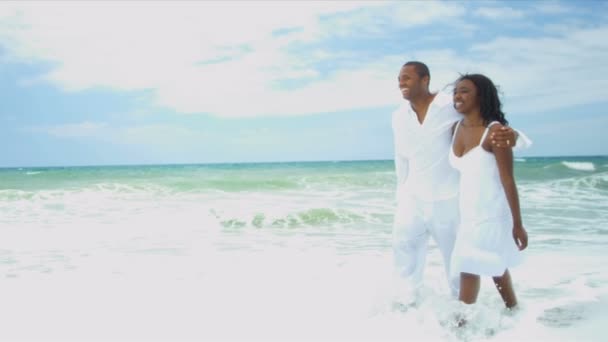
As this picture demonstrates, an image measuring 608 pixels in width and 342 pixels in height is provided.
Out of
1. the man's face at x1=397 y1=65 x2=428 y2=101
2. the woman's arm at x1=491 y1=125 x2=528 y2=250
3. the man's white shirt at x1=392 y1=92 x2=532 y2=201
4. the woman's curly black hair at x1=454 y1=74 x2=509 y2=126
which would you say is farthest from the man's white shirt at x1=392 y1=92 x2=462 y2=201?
the woman's arm at x1=491 y1=125 x2=528 y2=250

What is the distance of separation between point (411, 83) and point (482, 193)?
78cm

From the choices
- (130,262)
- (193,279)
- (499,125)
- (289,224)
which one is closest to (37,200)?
(289,224)

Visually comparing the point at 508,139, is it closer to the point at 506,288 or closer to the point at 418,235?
the point at 418,235

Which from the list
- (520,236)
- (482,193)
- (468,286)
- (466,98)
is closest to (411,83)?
(466,98)

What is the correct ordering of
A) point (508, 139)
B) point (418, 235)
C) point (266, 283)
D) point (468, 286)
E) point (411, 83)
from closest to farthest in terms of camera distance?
point (508, 139)
point (468, 286)
point (411, 83)
point (418, 235)
point (266, 283)

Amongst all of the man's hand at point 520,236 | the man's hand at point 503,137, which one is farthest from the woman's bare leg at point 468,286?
the man's hand at point 503,137

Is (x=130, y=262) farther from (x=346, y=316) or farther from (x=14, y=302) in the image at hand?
(x=346, y=316)

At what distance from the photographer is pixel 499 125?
3045mm

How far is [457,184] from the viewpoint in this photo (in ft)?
11.3

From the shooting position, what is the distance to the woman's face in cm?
317

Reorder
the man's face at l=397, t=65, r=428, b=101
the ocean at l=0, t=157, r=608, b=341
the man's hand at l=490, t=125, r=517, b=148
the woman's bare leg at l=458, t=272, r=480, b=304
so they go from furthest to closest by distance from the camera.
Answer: the ocean at l=0, t=157, r=608, b=341
the man's face at l=397, t=65, r=428, b=101
the woman's bare leg at l=458, t=272, r=480, b=304
the man's hand at l=490, t=125, r=517, b=148

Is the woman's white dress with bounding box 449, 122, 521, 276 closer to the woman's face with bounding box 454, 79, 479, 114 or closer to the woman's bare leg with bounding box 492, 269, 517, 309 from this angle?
the woman's face with bounding box 454, 79, 479, 114

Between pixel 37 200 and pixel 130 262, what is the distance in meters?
12.2

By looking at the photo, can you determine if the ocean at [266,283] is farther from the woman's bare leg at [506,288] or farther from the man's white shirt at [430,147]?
the man's white shirt at [430,147]
